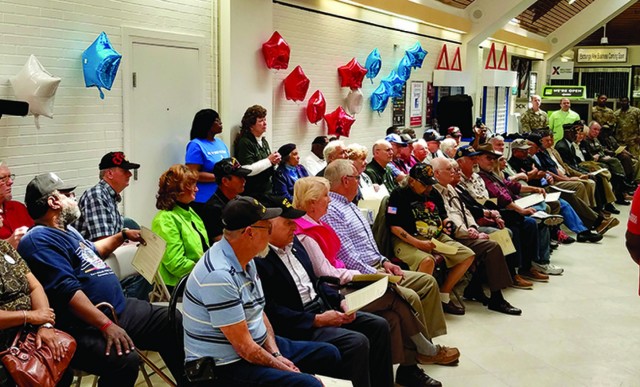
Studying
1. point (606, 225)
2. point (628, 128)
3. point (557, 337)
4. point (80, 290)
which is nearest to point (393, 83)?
point (606, 225)

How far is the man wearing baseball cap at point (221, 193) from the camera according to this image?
4.57m

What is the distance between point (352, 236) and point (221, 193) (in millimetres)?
920

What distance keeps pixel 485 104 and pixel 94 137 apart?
1003 centimetres

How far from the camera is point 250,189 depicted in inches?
244

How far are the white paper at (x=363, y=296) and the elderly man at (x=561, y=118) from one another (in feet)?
33.3

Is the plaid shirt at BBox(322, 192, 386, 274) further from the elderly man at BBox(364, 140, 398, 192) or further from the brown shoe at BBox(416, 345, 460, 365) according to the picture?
the elderly man at BBox(364, 140, 398, 192)

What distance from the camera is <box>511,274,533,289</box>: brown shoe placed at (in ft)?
21.6

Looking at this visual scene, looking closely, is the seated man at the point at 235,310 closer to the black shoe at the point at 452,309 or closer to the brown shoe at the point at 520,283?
the black shoe at the point at 452,309

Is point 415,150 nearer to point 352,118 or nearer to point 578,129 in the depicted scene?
point 352,118

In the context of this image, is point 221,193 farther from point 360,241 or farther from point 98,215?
point 360,241

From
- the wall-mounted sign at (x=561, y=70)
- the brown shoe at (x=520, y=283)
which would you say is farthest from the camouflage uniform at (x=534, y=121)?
the brown shoe at (x=520, y=283)

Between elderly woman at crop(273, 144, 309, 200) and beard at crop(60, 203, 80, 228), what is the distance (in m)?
3.09

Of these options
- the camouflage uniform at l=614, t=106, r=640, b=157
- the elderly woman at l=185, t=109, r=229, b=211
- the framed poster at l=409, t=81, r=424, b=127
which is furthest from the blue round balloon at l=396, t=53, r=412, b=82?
the camouflage uniform at l=614, t=106, r=640, b=157

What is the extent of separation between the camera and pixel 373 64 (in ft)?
30.2
